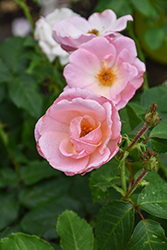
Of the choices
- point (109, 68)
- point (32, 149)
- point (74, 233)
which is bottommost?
point (32, 149)

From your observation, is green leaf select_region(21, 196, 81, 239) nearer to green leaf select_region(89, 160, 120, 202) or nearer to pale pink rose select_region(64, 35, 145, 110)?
green leaf select_region(89, 160, 120, 202)

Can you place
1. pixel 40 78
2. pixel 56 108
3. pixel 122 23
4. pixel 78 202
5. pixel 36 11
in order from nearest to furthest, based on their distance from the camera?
pixel 56 108 < pixel 122 23 < pixel 78 202 < pixel 40 78 < pixel 36 11

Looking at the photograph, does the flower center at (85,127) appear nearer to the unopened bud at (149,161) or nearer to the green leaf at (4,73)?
the unopened bud at (149,161)

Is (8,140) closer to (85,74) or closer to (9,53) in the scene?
(9,53)

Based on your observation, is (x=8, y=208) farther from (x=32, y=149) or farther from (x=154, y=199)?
(x=154, y=199)

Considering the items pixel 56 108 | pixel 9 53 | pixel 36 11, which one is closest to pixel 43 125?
pixel 56 108

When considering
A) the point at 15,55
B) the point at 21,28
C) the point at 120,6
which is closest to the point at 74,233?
the point at 15,55
